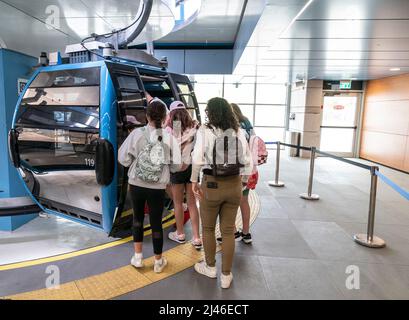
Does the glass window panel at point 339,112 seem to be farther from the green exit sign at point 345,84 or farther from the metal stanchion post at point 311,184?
the metal stanchion post at point 311,184

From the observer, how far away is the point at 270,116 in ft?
41.9

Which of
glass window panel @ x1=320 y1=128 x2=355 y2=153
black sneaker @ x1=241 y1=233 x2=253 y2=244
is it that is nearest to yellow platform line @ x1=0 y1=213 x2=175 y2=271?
black sneaker @ x1=241 y1=233 x2=253 y2=244

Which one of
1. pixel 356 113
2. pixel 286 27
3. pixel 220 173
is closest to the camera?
pixel 220 173

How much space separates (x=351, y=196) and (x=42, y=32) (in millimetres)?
5777

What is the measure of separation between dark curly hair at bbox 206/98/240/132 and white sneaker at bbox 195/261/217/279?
130 centimetres

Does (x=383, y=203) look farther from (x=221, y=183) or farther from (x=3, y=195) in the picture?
(x=3, y=195)

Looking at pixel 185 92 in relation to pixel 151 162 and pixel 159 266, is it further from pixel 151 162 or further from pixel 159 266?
pixel 159 266

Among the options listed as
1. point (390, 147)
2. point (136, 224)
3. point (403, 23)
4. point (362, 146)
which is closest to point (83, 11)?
point (136, 224)

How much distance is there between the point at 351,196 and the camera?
5738 mm

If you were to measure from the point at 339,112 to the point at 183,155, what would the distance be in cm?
932

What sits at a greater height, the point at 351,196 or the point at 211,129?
the point at 211,129

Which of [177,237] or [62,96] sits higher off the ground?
[62,96]

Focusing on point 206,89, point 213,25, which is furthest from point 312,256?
point 206,89

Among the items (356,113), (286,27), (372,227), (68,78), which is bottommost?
(372,227)
